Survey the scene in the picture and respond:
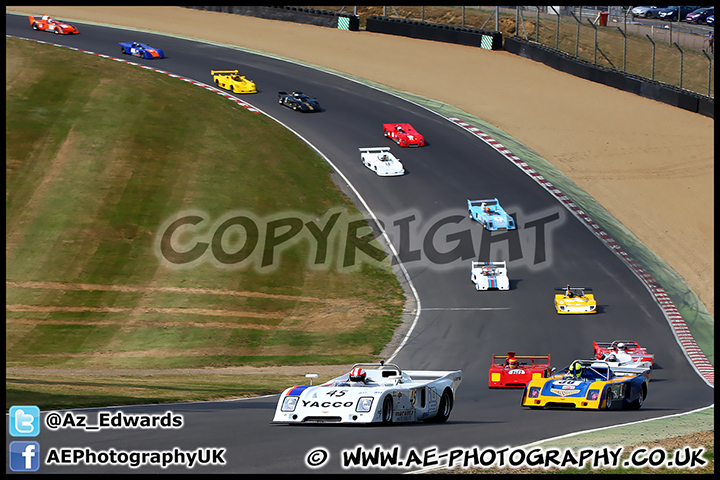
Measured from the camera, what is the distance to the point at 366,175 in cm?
5322

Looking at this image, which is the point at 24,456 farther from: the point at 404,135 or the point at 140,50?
the point at 140,50

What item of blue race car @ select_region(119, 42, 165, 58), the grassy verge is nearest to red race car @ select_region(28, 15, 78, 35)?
blue race car @ select_region(119, 42, 165, 58)

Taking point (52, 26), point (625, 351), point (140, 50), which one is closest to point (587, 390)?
point (625, 351)

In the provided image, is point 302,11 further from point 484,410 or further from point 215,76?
point 484,410

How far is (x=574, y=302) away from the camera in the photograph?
124ft

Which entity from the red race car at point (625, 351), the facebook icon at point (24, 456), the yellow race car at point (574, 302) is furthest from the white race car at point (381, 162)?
the facebook icon at point (24, 456)

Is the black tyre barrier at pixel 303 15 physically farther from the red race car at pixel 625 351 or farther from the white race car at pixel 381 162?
the red race car at pixel 625 351

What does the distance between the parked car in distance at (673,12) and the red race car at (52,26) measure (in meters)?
54.7

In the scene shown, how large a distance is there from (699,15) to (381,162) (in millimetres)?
40438

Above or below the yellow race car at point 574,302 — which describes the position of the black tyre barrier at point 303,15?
above

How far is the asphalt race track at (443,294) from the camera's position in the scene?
1630 centimetres

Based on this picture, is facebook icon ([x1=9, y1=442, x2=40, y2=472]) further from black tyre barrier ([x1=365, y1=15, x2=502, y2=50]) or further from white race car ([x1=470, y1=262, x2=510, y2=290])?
black tyre barrier ([x1=365, y1=15, x2=502, y2=50])

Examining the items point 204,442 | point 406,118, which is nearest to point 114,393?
point 204,442

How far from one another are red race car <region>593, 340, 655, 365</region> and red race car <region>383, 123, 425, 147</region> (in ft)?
86.1
